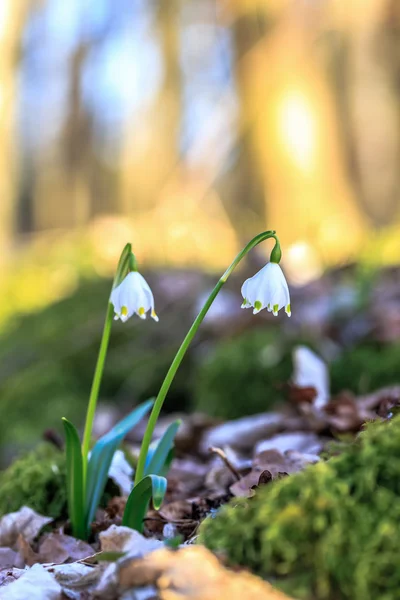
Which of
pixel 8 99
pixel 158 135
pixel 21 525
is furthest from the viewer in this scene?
pixel 158 135

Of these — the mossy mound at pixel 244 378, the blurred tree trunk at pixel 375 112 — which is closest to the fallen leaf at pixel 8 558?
the mossy mound at pixel 244 378

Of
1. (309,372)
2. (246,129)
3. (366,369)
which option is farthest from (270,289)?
(246,129)

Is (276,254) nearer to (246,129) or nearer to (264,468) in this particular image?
(264,468)

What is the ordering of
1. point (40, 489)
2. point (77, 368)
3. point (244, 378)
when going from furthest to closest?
1. point (77, 368)
2. point (244, 378)
3. point (40, 489)

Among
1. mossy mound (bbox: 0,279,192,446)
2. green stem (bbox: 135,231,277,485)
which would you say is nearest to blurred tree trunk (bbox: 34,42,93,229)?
mossy mound (bbox: 0,279,192,446)

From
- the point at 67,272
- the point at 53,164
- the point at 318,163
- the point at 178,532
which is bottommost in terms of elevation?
the point at 178,532

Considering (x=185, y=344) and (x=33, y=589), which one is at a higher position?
(x=185, y=344)

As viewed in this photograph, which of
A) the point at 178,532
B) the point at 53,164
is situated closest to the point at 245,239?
the point at 178,532

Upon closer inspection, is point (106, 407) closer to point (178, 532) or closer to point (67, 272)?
point (178, 532)
